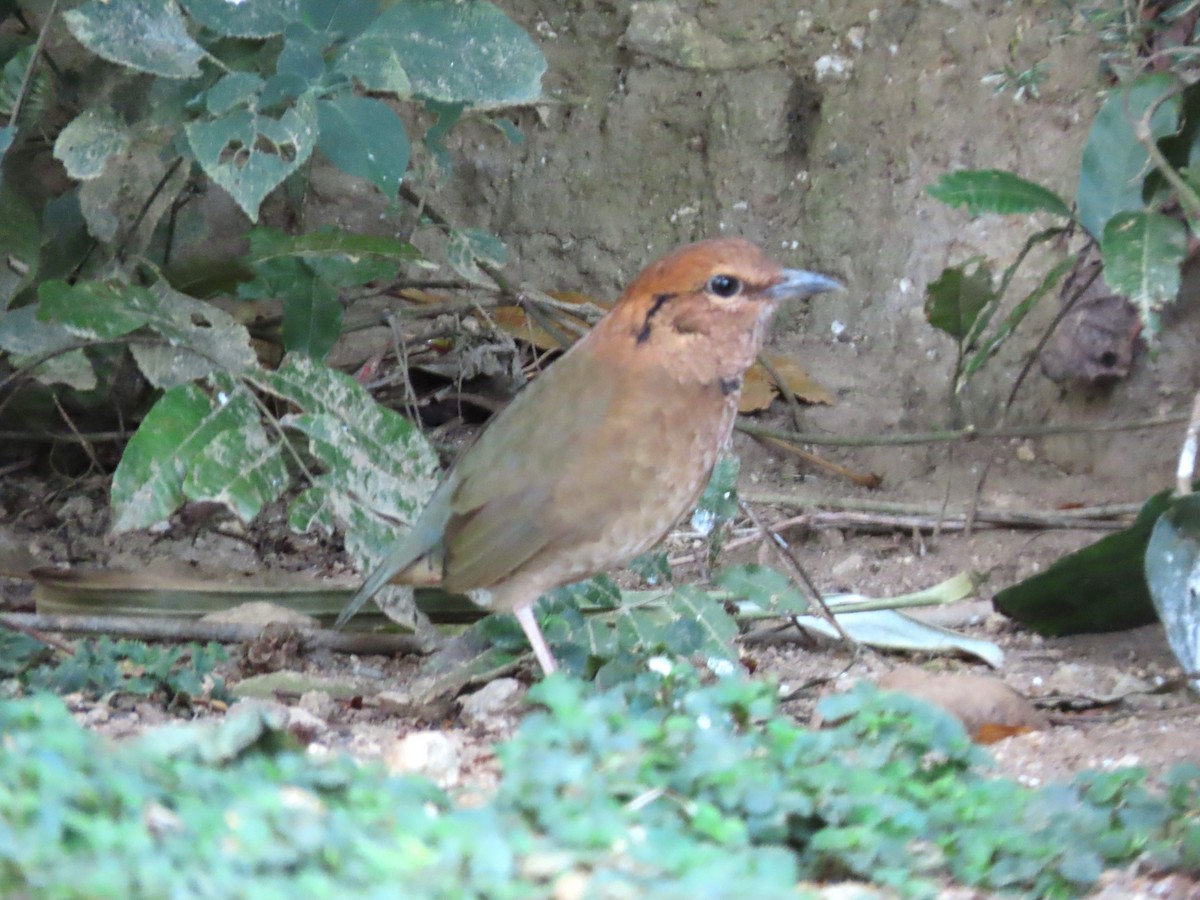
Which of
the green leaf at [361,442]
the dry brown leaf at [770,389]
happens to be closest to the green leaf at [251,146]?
the green leaf at [361,442]

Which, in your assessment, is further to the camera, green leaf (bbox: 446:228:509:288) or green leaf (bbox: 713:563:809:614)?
green leaf (bbox: 446:228:509:288)

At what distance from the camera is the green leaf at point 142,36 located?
3.06 metres

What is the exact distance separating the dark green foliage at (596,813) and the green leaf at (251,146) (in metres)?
1.34

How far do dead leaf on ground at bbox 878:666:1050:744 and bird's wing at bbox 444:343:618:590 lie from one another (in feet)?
2.76

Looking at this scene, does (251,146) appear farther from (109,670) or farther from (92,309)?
(109,670)

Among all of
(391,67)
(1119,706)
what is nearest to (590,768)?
(1119,706)

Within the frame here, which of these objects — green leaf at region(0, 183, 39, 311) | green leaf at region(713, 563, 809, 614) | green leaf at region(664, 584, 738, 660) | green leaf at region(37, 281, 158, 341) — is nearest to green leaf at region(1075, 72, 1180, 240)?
green leaf at region(713, 563, 809, 614)

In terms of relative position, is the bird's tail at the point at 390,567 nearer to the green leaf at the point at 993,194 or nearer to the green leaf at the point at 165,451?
the green leaf at the point at 165,451

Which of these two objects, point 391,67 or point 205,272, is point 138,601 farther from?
point 391,67

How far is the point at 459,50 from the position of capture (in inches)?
124

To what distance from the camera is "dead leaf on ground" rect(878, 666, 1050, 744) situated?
2660 millimetres

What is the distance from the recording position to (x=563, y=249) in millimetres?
5297

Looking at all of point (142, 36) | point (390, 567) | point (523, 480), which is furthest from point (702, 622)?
point (142, 36)

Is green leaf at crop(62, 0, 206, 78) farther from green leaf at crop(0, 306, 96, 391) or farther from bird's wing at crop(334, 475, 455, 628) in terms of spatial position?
bird's wing at crop(334, 475, 455, 628)
